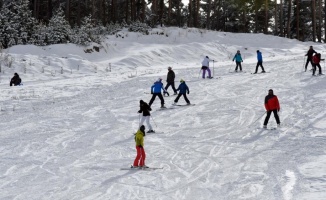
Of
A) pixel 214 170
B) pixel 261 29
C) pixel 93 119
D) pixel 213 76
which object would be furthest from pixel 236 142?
pixel 261 29

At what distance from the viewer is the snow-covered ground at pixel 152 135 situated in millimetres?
9453

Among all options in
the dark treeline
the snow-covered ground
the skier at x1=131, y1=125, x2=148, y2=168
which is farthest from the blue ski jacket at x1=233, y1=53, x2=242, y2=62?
the skier at x1=131, y1=125, x2=148, y2=168

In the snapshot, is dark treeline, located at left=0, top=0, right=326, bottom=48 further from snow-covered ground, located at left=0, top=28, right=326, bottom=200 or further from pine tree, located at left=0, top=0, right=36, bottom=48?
snow-covered ground, located at left=0, top=28, right=326, bottom=200

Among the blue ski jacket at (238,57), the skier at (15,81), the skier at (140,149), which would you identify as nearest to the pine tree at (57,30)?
the skier at (15,81)

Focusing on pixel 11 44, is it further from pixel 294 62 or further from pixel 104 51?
pixel 294 62

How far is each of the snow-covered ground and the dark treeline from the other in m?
2.79

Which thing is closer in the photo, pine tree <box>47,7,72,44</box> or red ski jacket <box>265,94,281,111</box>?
red ski jacket <box>265,94,281,111</box>

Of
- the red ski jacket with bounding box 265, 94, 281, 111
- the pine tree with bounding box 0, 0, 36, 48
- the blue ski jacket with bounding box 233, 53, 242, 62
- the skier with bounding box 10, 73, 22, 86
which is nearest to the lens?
the red ski jacket with bounding box 265, 94, 281, 111

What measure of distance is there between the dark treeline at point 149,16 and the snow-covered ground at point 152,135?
2794 millimetres

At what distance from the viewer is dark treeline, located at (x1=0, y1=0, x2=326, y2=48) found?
31.7 m

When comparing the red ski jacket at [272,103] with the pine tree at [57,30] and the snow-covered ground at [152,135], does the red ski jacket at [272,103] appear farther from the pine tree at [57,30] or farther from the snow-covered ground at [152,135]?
the pine tree at [57,30]

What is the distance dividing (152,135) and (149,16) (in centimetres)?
3703

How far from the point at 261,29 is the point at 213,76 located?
38.0 m

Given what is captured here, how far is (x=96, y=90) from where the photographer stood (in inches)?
886
